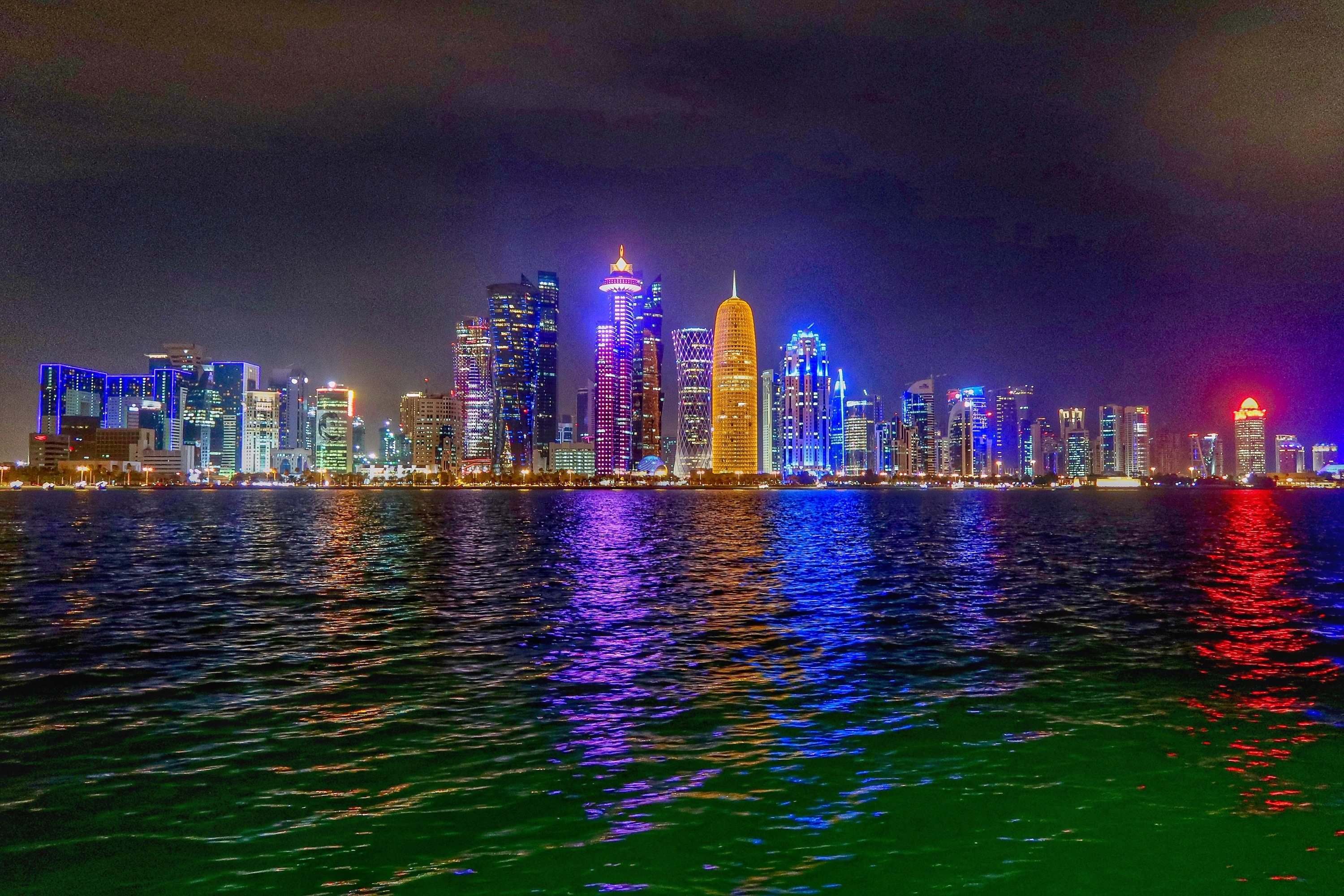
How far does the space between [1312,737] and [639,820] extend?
1380 centimetres

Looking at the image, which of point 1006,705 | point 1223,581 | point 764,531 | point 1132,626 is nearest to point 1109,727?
point 1006,705

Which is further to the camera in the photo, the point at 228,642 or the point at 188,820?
the point at 228,642

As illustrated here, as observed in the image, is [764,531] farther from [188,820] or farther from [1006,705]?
[188,820]

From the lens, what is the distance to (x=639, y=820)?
11.9 m

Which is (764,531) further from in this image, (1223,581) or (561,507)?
(561,507)

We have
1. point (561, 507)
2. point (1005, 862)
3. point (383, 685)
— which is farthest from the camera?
point (561, 507)

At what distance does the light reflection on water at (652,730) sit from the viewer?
10.9m

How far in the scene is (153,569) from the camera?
49000 mm

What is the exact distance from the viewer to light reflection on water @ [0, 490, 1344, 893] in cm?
1090

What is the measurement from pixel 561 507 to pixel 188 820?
520ft

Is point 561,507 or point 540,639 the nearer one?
point 540,639

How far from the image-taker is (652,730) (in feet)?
54.7

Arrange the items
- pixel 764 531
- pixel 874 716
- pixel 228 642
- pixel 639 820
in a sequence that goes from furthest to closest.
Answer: pixel 764 531, pixel 228 642, pixel 874 716, pixel 639 820

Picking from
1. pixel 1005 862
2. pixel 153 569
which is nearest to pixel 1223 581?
pixel 1005 862
